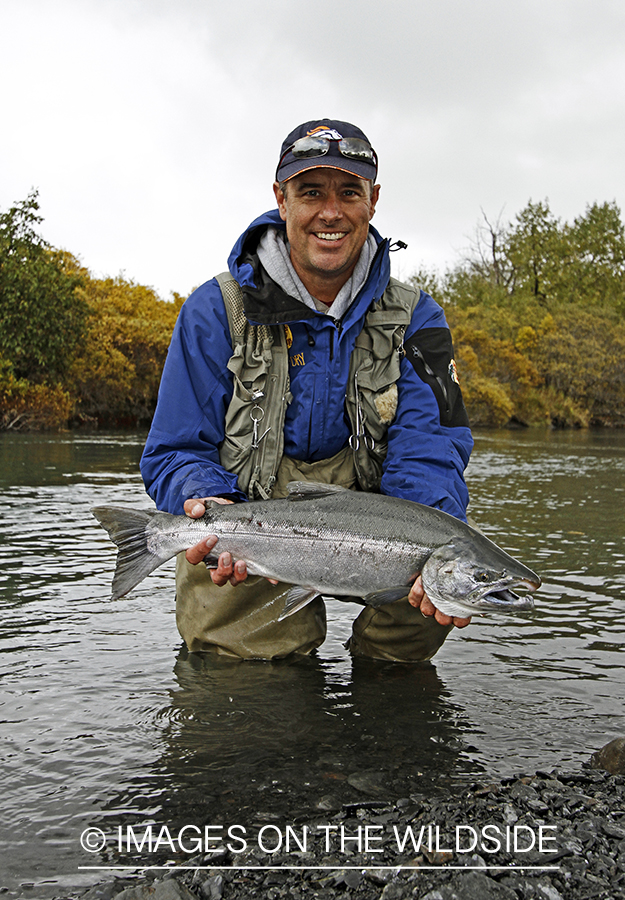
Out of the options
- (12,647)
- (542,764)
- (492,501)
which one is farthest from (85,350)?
(542,764)

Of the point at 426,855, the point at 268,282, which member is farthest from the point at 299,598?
the point at 268,282

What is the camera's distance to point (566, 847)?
8.52 ft

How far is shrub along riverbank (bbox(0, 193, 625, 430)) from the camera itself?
29.7 metres

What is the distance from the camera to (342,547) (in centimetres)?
363

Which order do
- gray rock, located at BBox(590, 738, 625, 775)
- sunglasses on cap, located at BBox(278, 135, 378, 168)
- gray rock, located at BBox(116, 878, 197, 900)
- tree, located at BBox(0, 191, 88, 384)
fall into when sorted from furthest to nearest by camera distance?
tree, located at BBox(0, 191, 88, 384)
sunglasses on cap, located at BBox(278, 135, 378, 168)
gray rock, located at BBox(590, 738, 625, 775)
gray rock, located at BBox(116, 878, 197, 900)

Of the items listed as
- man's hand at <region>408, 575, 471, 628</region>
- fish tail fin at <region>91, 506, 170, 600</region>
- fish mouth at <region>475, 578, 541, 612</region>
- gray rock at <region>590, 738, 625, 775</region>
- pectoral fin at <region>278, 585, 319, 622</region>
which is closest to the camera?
gray rock at <region>590, 738, 625, 775</region>

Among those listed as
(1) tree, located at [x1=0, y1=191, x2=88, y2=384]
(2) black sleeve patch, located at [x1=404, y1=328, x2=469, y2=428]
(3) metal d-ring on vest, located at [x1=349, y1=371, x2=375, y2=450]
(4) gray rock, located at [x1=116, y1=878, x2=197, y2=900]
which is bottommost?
(4) gray rock, located at [x1=116, y1=878, x2=197, y2=900]

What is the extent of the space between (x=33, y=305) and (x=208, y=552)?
2801 centimetres

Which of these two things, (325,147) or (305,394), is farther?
(305,394)

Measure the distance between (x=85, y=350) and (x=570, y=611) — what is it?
3158 centimetres

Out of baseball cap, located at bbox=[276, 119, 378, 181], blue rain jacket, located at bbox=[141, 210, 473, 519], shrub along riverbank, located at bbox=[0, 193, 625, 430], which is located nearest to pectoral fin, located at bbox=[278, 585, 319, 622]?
blue rain jacket, located at bbox=[141, 210, 473, 519]

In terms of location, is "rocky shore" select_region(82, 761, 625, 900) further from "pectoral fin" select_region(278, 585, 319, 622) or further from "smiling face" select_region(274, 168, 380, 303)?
"smiling face" select_region(274, 168, 380, 303)

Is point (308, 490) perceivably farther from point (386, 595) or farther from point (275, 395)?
point (275, 395)

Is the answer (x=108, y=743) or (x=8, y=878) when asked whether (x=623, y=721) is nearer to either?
(x=108, y=743)
